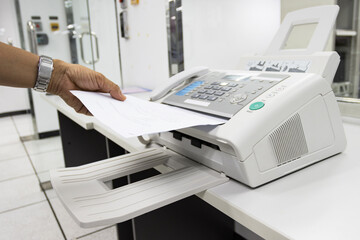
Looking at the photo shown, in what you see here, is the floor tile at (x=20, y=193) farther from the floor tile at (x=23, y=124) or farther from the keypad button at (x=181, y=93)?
the keypad button at (x=181, y=93)

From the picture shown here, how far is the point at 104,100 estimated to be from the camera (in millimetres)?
676

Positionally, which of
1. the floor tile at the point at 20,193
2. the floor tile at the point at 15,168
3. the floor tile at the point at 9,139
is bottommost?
the floor tile at the point at 9,139

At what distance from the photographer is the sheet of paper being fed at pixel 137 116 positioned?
0.51 m

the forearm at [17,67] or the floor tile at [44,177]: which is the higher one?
the forearm at [17,67]

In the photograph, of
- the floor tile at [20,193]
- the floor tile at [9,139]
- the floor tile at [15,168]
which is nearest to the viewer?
the floor tile at [20,193]

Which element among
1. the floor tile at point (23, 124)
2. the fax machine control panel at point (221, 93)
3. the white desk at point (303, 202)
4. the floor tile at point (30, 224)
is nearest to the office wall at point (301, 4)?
the fax machine control panel at point (221, 93)

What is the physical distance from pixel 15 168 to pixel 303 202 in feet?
8.61

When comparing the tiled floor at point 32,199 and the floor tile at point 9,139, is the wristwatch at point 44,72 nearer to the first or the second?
the tiled floor at point 32,199

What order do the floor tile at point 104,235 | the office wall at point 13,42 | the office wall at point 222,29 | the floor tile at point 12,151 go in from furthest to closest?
1. the office wall at point 13,42
2. the floor tile at point 12,151
3. the office wall at point 222,29
4. the floor tile at point 104,235

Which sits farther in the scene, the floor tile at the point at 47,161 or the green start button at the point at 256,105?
the floor tile at the point at 47,161

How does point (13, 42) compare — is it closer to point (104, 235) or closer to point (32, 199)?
point (32, 199)

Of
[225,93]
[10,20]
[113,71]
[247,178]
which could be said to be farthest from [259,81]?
[10,20]

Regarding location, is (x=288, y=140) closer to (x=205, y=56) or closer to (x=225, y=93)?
(x=225, y=93)

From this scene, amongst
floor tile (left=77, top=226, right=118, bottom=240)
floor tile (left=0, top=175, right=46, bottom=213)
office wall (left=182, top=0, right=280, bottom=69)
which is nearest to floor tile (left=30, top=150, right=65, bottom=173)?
floor tile (left=0, top=175, right=46, bottom=213)
